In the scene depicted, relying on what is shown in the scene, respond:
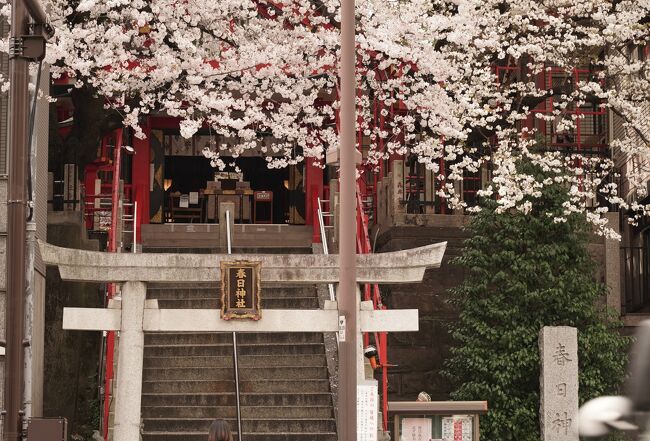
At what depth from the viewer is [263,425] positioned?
1822 cm

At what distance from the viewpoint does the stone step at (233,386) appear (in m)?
19.0

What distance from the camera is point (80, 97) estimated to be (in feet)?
70.8

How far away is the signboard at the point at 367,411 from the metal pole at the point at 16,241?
5.13 m

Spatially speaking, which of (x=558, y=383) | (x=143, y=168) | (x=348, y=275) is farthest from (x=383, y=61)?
(x=143, y=168)

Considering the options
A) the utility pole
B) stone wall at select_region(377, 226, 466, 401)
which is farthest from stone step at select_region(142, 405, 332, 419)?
the utility pole

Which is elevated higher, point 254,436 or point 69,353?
point 69,353

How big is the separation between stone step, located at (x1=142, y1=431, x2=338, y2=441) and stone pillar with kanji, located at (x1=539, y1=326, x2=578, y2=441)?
3.40 m

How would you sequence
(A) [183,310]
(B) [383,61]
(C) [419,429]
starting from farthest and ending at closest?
1. (B) [383,61]
2. (C) [419,429]
3. (A) [183,310]

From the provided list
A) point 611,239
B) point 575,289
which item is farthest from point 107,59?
point 611,239

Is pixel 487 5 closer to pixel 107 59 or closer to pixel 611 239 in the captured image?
pixel 611 239

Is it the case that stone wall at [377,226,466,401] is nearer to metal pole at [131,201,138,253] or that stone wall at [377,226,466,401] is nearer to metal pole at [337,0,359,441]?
metal pole at [131,201,138,253]

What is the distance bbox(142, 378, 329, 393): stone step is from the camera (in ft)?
62.4

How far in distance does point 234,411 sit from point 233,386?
23.9 inches

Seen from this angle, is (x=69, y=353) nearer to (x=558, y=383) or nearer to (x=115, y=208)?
(x=115, y=208)
